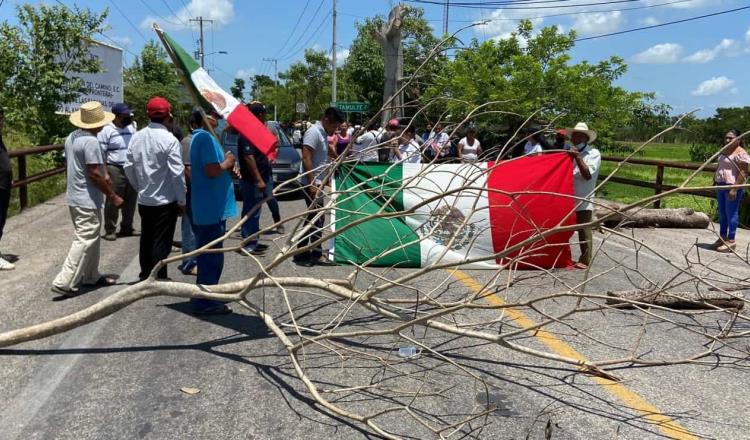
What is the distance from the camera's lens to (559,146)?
9898 millimetres

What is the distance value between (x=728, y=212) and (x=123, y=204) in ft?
27.7

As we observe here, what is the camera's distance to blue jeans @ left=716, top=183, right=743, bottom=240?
8.33 meters

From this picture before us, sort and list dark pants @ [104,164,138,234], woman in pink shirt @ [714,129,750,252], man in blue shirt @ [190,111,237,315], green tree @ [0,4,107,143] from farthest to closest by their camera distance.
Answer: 1. green tree @ [0,4,107,143]
2. dark pants @ [104,164,138,234]
3. woman in pink shirt @ [714,129,750,252]
4. man in blue shirt @ [190,111,237,315]

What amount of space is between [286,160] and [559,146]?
6.41 meters

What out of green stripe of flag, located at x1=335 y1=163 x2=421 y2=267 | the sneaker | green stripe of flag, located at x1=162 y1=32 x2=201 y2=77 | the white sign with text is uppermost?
the white sign with text

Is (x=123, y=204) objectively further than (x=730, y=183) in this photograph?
No

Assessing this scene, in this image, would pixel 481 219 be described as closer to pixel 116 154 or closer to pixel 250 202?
pixel 250 202

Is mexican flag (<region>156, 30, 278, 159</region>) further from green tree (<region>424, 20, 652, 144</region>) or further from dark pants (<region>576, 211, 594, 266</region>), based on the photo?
green tree (<region>424, 20, 652, 144</region>)

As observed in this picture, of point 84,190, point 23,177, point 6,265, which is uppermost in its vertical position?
point 84,190

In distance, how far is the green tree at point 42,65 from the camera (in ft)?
43.1

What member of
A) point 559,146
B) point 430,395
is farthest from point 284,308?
point 559,146

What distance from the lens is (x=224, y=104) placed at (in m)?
4.65

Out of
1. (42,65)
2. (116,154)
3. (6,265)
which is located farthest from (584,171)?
(42,65)

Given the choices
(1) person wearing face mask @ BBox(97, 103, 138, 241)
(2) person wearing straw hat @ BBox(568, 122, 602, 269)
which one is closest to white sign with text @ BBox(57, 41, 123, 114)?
(1) person wearing face mask @ BBox(97, 103, 138, 241)
